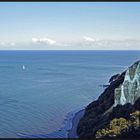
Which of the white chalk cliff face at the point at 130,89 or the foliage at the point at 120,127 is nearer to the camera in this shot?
the foliage at the point at 120,127

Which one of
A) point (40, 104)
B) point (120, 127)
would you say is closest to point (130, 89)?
point (120, 127)

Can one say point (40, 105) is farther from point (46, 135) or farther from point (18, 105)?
point (46, 135)

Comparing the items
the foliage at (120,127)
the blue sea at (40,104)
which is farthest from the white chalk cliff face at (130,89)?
the blue sea at (40,104)

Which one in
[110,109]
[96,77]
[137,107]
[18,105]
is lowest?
[96,77]

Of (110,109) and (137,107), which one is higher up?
(137,107)

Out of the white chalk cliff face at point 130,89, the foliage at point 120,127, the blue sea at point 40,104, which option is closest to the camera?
the foliage at point 120,127

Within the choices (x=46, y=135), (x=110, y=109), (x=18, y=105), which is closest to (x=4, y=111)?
(x=18, y=105)

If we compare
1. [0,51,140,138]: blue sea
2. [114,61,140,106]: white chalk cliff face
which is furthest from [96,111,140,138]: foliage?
[0,51,140,138]: blue sea

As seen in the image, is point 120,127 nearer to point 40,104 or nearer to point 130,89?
point 130,89

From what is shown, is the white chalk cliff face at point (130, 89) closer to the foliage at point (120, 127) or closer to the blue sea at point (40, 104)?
the foliage at point (120, 127)
